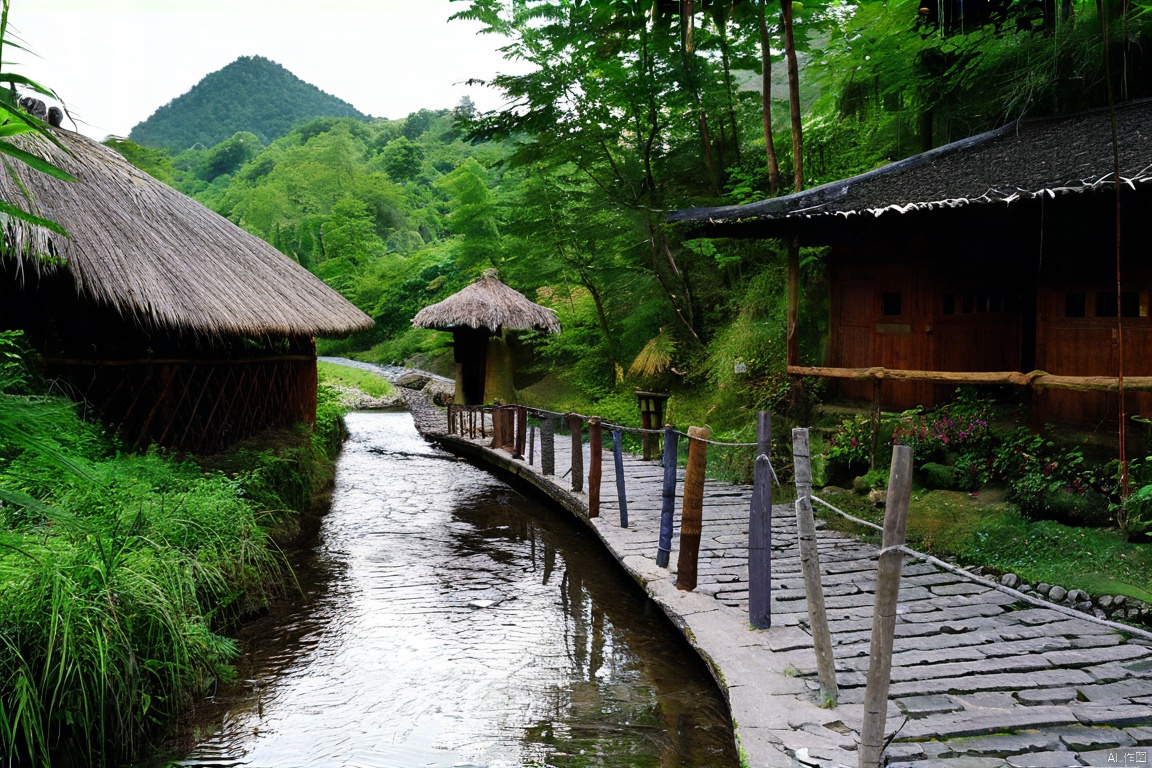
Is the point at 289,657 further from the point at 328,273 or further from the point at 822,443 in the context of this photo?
the point at 328,273

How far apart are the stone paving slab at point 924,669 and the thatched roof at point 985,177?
3.07 meters

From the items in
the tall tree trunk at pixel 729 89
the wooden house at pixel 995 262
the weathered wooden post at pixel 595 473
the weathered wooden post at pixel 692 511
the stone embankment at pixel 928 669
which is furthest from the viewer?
the tall tree trunk at pixel 729 89

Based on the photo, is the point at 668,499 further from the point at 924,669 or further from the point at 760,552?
the point at 924,669

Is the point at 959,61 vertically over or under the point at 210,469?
over

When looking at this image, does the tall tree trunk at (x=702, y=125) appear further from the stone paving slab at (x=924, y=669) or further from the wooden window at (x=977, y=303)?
the stone paving slab at (x=924, y=669)

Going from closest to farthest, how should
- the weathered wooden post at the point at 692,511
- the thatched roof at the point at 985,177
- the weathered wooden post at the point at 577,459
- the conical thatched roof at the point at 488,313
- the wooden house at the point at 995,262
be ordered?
the weathered wooden post at the point at 692,511, the thatched roof at the point at 985,177, the wooden house at the point at 995,262, the weathered wooden post at the point at 577,459, the conical thatched roof at the point at 488,313

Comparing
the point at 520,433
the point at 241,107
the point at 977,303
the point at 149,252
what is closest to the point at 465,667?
the point at 149,252

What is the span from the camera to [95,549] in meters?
4.45

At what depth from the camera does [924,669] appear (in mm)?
3957

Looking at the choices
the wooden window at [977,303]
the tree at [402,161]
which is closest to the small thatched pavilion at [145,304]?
the wooden window at [977,303]

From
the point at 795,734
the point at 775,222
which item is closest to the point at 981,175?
the point at 775,222

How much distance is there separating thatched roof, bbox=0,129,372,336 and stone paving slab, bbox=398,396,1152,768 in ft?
16.7

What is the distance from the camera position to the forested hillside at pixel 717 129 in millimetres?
9266

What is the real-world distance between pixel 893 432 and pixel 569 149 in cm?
793
